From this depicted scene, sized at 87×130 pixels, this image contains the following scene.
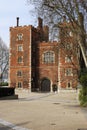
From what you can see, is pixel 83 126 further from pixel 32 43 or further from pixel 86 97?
pixel 32 43

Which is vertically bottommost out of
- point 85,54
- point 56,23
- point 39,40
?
point 85,54

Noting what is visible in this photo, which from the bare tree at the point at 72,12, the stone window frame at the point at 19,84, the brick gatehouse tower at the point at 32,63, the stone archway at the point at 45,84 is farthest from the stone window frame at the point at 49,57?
the bare tree at the point at 72,12

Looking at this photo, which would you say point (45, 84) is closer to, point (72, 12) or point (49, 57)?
point (49, 57)

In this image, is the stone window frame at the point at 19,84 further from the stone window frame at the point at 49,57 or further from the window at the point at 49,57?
the window at the point at 49,57

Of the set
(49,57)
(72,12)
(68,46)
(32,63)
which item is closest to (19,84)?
(32,63)

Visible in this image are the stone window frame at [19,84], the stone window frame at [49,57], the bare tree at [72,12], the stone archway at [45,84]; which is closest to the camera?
the bare tree at [72,12]

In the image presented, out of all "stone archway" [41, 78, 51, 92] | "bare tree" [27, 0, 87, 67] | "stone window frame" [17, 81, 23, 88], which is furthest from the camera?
"stone archway" [41, 78, 51, 92]

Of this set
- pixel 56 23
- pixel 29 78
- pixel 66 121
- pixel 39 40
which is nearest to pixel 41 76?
pixel 29 78

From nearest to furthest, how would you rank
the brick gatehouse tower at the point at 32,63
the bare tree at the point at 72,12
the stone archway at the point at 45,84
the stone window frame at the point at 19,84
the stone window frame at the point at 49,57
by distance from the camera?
the bare tree at the point at 72,12 < the brick gatehouse tower at the point at 32,63 < the stone window frame at the point at 19,84 < the stone archway at the point at 45,84 < the stone window frame at the point at 49,57

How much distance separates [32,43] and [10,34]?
19.3ft

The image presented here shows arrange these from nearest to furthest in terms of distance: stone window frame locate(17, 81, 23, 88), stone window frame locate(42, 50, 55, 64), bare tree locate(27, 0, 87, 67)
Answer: bare tree locate(27, 0, 87, 67) < stone window frame locate(17, 81, 23, 88) < stone window frame locate(42, 50, 55, 64)

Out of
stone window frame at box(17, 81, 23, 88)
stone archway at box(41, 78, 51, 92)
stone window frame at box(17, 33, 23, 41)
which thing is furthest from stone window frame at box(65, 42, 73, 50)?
stone window frame at box(17, 33, 23, 41)

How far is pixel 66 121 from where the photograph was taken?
14352mm

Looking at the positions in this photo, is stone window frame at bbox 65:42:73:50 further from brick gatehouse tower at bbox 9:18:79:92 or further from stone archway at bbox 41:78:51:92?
stone archway at bbox 41:78:51:92
